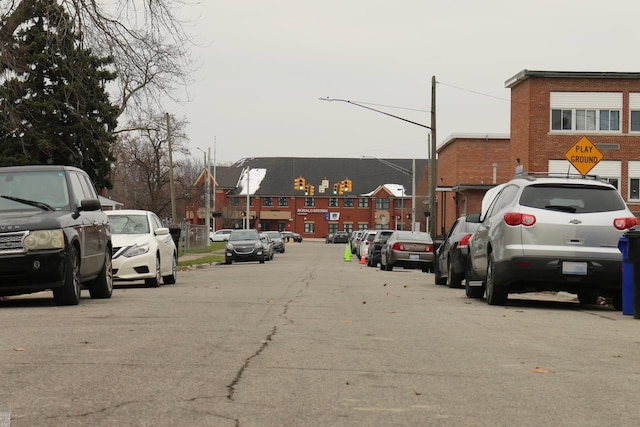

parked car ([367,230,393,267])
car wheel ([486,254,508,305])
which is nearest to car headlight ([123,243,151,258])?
car wheel ([486,254,508,305])

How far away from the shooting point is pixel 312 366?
800cm

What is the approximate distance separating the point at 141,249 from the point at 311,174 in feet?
382

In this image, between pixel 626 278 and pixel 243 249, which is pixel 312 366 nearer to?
pixel 626 278

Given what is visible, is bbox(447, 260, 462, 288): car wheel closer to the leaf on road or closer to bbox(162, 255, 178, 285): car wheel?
bbox(162, 255, 178, 285): car wheel

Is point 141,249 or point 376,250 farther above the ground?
point 141,249

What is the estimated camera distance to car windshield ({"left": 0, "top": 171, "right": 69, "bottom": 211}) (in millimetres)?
14000

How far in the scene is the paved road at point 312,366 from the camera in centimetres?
608

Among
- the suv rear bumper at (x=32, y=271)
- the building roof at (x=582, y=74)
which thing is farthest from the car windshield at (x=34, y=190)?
the building roof at (x=582, y=74)

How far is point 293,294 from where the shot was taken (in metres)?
17.6

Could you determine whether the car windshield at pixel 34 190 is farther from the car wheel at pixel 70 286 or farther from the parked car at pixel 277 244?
the parked car at pixel 277 244

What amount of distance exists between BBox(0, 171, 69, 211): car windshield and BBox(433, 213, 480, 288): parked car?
339 inches

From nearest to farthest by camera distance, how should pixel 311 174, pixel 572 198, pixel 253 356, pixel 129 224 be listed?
1. pixel 253 356
2. pixel 572 198
3. pixel 129 224
4. pixel 311 174

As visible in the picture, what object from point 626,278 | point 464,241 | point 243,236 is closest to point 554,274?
point 626,278

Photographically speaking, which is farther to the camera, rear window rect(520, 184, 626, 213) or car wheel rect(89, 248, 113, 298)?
car wheel rect(89, 248, 113, 298)
